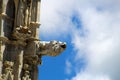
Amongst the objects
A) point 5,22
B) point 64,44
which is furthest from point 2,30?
point 64,44

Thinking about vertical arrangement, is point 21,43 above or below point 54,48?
above

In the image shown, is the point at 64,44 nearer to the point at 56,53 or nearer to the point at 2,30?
the point at 56,53

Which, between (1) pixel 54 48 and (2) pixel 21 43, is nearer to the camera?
(2) pixel 21 43

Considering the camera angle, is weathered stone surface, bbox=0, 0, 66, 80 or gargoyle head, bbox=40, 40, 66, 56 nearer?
weathered stone surface, bbox=0, 0, 66, 80

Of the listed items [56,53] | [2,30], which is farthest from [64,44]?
[2,30]

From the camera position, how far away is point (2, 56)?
32.4 m

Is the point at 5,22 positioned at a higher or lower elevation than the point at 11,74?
higher

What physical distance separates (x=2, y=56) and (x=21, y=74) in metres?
1.01

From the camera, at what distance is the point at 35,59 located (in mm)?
33000

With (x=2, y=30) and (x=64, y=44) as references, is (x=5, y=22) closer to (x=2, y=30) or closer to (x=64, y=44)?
(x=2, y=30)

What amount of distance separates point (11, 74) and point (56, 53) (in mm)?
2049

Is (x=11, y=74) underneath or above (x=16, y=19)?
underneath

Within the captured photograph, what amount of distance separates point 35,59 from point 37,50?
42 cm

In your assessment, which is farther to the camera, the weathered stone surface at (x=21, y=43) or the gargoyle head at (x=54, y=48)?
the gargoyle head at (x=54, y=48)
